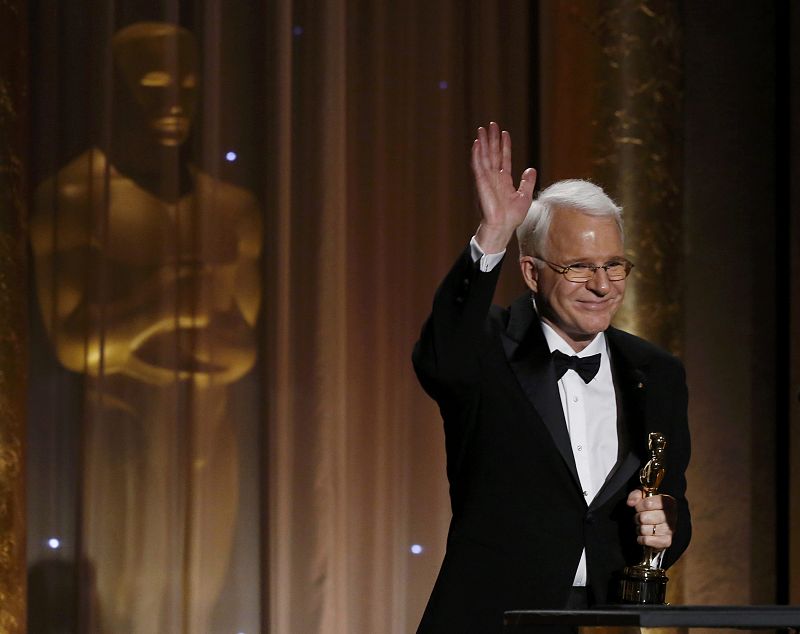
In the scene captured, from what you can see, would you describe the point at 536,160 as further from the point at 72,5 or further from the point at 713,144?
the point at 72,5

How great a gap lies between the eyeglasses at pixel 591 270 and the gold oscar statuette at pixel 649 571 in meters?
0.33

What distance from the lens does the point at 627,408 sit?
7.43 ft

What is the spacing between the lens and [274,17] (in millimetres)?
4273

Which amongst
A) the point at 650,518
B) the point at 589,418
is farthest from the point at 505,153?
the point at 650,518

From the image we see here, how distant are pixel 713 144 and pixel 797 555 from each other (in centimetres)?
164

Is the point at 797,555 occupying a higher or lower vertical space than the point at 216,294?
lower

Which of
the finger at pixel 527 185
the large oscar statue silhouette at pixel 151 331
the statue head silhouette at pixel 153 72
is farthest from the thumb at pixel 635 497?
the statue head silhouette at pixel 153 72

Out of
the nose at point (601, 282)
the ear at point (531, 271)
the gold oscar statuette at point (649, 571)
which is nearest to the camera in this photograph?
the gold oscar statuette at point (649, 571)

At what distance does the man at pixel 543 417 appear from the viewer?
2.05 meters

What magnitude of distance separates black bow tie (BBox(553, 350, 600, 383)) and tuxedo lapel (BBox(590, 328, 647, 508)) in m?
0.05

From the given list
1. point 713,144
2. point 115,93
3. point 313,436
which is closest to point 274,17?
point 115,93

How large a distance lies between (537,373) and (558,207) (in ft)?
1.06

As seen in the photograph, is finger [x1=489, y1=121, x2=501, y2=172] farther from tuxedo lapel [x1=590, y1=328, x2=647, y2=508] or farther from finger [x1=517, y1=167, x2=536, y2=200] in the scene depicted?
tuxedo lapel [x1=590, y1=328, x2=647, y2=508]

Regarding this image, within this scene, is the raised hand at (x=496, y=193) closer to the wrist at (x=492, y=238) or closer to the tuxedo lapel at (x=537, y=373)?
the wrist at (x=492, y=238)
